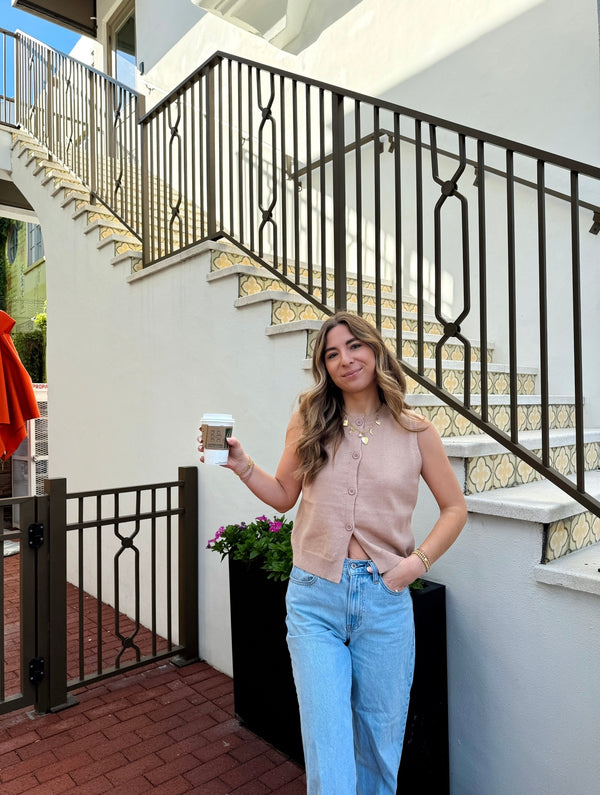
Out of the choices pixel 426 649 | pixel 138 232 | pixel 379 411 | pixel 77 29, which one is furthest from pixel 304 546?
pixel 77 29

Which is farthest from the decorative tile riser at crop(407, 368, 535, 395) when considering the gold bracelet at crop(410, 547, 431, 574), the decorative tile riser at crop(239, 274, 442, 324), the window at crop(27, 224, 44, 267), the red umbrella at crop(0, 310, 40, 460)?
the window at crop(27, 224, 44, 267)

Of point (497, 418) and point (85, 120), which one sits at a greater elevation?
point (85, 120)

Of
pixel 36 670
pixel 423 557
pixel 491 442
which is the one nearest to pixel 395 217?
pixel 491 442

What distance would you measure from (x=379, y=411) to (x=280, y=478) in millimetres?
370

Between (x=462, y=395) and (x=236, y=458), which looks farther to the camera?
(x=462, y=395)

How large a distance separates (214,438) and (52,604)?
191 cm

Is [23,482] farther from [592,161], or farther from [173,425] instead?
[592,161]

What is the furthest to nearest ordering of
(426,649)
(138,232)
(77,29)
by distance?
(77,29) < (138,232) < (426,649)

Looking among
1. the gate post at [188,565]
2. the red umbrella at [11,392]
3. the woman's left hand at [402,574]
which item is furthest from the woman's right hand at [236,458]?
the red umbrella at [11,392]

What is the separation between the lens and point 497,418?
9.67 ft

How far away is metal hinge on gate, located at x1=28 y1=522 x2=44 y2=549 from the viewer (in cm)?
290

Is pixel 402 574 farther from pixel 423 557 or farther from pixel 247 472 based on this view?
pixel 247 472

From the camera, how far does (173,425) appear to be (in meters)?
3.83

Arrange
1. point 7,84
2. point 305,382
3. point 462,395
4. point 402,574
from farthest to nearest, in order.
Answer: point 7,84, point 462,395, point 305,382, point 402,574
